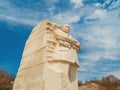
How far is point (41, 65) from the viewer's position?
643cm

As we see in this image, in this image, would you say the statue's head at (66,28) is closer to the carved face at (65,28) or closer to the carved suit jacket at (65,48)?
the carved face at (65,28)

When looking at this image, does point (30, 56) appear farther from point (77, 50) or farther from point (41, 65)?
point (77, 50)

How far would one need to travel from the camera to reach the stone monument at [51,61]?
5.91 meters

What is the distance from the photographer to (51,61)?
6.27m

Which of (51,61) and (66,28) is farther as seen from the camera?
(66,28)

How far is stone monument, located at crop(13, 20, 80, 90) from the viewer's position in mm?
5906

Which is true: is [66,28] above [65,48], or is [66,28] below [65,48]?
above

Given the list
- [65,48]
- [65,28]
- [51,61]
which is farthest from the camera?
[65,28]

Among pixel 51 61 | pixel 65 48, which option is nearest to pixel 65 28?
pixel 65 48

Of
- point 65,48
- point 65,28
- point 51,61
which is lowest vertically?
point 51,61

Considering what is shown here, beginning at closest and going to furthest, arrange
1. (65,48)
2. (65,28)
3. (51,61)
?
(51,61), (65,48), (65,28)

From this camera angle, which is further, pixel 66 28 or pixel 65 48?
pixel 66 28

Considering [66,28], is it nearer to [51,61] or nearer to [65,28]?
[65,28]

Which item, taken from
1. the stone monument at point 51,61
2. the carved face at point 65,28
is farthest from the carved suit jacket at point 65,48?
the carved face at point 65,28
